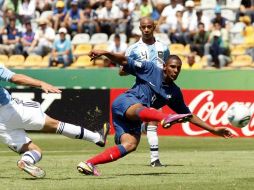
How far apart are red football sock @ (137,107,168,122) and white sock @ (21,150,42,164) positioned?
1460mm

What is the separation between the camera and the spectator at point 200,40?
26.1 metres

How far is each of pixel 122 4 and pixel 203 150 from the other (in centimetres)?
1113

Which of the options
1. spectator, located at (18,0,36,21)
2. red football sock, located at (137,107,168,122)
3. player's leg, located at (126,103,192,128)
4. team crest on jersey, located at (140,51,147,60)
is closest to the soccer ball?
player's leg, located at (126,103,192,128)

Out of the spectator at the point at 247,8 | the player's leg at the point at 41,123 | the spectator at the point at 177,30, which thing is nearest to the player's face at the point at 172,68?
the player's leg at the point at 41,123

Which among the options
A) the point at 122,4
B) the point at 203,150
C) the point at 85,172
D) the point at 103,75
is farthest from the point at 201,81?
the point at 85,172

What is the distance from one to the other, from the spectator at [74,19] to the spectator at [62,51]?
4.79 feet

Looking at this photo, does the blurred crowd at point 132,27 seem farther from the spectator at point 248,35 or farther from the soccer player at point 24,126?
the soccer player at point 24,126

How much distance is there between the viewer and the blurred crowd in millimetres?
26109

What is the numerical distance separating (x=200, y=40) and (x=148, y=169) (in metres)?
13.1

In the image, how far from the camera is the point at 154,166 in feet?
46.4

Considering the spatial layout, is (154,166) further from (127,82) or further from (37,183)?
(127,82)

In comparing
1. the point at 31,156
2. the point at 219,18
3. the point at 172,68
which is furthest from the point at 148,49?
the point at 219,18

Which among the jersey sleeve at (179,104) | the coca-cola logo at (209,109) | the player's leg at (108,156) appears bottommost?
the coca-cola logo at (209,109)

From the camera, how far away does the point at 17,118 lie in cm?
1187
